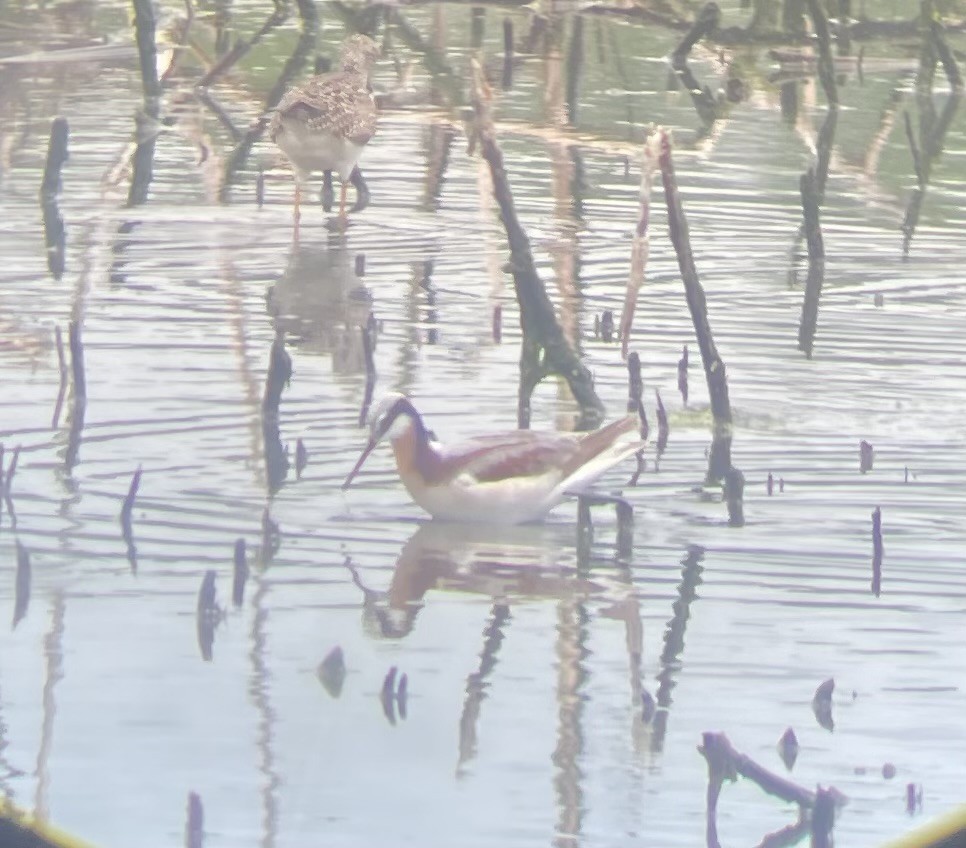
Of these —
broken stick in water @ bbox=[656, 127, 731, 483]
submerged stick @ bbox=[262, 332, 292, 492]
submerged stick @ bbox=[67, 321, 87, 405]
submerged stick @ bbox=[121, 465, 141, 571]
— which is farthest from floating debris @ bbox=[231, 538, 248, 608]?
broken stick in water @ bbox=[656, 127, 731, 483]

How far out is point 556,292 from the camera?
34.2 ft

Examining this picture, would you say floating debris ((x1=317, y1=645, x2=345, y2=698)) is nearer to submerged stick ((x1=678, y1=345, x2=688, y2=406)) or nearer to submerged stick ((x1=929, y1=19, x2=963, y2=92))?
submerged stick ((x1=678, y1=345, x2=688, y2=406))

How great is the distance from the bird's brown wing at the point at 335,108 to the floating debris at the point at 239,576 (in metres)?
5.74

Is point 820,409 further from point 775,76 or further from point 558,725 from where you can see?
point 775,76

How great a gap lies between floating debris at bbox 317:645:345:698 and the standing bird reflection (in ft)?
18.9

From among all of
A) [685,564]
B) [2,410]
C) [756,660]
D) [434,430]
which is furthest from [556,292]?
[756,660]

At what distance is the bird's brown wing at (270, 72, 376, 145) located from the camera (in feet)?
40.2

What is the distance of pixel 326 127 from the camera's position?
12148 mm

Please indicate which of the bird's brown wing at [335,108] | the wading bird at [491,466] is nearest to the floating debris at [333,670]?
the wading bird at [491,466]

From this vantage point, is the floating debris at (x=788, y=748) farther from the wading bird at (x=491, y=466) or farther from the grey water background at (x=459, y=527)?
the wading bird at (x=491, y=466)

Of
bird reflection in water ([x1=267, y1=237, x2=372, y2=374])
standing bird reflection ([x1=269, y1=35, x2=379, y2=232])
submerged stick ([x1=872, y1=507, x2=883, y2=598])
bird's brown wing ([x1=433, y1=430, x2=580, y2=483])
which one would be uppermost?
standing bird reflection ([x1=269, y1=35, x2=379, y2=232])

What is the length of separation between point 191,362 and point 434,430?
1.17m

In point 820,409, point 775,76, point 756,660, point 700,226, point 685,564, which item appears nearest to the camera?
point 756,660

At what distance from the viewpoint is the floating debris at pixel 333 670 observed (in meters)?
6.04
